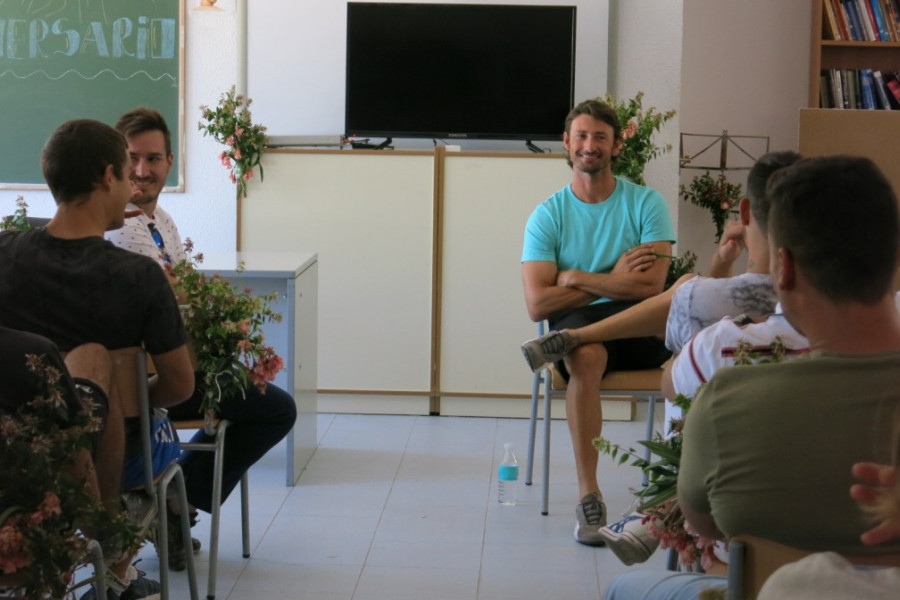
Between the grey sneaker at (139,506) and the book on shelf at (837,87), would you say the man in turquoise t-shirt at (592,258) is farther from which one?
the book on shelf at (837,87)

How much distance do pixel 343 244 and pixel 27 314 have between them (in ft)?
9.48

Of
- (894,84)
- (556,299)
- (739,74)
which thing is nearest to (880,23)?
(894,84)

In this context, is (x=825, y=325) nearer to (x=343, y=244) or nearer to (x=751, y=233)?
(x=751, y=233)

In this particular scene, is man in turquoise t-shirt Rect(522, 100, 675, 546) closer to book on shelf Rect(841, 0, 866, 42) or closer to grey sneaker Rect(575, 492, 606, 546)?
grey sneaker Rect(575, 492, 606, 546)

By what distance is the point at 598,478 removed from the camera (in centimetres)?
430

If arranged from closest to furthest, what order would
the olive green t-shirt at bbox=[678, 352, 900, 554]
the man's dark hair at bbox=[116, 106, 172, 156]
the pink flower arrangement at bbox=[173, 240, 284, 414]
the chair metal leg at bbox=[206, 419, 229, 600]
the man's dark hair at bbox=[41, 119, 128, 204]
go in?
the olive green t-shirt at bbox=[678, 352, 900, 554]
the man's dark hair at bbox=[41, 119, 128, 204]
the pink flower arrangement at bbox=[173, 240, 284, 414]
the chair metal leg at bbox=[206, 419, 229, 600]
the man's dark hair at bbox=[116, 106, 172, 156]

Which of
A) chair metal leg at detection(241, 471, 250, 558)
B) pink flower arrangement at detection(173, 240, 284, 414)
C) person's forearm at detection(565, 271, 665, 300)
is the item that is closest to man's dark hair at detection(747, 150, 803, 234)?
pink flower arrangement at detection(173, 240, 284, 414)

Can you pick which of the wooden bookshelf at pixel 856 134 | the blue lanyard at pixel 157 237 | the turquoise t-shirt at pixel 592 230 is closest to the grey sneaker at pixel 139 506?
the blue lanyard at pixel 157 237

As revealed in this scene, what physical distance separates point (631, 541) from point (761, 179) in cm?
84

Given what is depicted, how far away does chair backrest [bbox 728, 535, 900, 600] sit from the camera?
147 cm

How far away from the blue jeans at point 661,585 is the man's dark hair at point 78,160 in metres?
1.40

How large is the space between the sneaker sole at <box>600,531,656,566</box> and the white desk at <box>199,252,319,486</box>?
5.70 ft

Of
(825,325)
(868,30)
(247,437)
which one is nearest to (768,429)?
(825,325)

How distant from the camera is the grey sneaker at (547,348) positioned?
3768 mm
